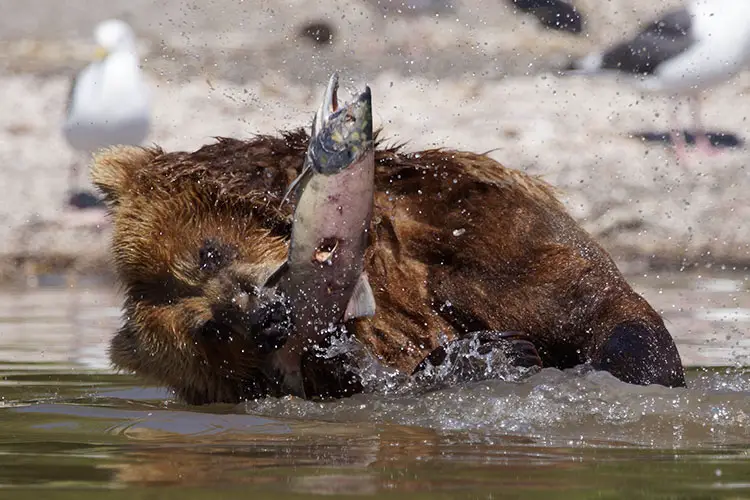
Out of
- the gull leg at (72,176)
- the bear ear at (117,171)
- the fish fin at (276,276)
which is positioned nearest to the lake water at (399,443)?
the fish fin at (276,276)

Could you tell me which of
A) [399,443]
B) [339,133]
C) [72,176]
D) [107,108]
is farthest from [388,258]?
[72,176]

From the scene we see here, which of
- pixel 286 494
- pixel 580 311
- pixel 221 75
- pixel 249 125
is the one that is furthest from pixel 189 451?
pixel 221 75

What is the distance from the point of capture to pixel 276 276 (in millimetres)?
4711

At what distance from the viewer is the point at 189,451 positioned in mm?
3932

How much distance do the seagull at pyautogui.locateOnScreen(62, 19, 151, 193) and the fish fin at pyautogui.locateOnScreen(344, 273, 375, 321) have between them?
9198 millimetres

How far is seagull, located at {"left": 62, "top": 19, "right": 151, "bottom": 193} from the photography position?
13.8 m

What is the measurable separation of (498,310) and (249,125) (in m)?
9.64

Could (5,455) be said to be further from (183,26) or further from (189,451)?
(183,26)

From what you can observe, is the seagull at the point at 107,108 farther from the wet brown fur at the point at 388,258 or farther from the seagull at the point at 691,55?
the wet brown fur at the point at 388,258

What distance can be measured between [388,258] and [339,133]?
0.89m

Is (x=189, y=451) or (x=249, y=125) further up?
(x=249, y=125)

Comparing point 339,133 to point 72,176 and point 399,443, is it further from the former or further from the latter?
point 72,176

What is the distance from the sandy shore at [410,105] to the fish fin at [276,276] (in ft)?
27.1

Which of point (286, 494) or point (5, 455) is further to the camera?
point (5, 455)
